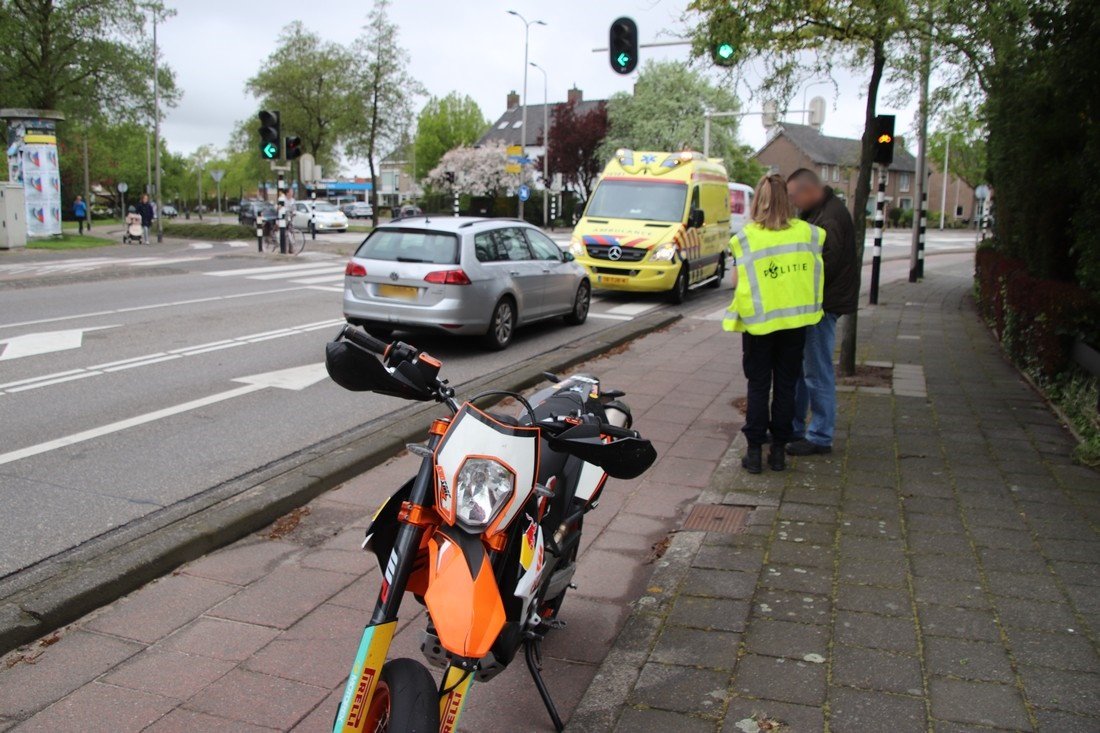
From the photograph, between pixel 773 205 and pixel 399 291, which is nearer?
pixel 773 205

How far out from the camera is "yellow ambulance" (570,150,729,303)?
1695 centimetres

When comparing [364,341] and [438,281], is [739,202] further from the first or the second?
[364,341]

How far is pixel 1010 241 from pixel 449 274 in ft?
24.1

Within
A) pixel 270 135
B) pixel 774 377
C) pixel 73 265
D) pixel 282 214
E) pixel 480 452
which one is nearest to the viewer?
pixel 480 452

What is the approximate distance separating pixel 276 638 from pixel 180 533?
1.19m

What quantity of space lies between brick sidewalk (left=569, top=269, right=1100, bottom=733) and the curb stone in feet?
7.35

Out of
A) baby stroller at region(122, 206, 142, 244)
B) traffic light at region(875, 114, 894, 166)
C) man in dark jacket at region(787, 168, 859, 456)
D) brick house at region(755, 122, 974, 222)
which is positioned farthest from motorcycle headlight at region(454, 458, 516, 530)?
brick house at region(755, 122, 974, 222)

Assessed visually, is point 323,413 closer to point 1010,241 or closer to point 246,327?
point 246,327

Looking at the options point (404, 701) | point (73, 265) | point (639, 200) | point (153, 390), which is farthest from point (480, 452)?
point (73, 265)

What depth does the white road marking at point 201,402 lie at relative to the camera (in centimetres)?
666

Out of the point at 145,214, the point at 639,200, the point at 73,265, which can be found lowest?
the point at 73,265

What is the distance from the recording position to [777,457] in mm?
6129

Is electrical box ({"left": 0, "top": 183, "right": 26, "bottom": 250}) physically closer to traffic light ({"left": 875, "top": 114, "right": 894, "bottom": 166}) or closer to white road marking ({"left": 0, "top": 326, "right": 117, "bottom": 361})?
white road marking ({"left": 0, "top": 326, "right": 117, "bottom": 361})

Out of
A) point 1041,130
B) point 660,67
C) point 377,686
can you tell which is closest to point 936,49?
point 1041,130
